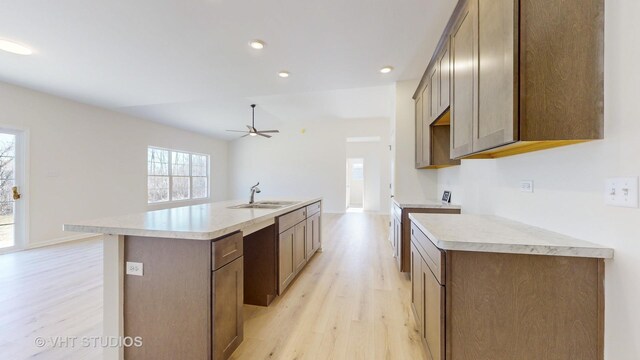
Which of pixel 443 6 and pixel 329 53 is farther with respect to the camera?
pixel 329 53

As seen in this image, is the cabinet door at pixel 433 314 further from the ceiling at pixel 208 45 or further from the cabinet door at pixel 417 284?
the ceiling at pixel 208 45

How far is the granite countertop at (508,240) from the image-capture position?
1.02 meters

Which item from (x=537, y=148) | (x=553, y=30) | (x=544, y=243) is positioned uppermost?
(x=553, y=30)

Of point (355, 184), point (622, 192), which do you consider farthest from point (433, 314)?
point (355, 184)

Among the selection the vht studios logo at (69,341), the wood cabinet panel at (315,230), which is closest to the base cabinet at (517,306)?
the wood cabinet panel at (315,230)

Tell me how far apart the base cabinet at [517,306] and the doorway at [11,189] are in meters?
5.69

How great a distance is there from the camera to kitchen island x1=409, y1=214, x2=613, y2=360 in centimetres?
104

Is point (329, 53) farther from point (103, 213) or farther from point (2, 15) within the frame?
point (103, 213)

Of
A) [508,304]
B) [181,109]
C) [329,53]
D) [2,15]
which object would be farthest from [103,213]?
[508,304]

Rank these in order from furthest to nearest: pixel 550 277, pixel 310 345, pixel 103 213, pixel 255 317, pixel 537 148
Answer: pixel 103 213, pixel 255 317, pixel 310 345, pixel 537 148, pixel 550 277

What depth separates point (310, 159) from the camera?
8094 mm

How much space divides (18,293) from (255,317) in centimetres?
240

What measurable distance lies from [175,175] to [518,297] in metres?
7.67

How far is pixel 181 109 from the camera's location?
5.66m
